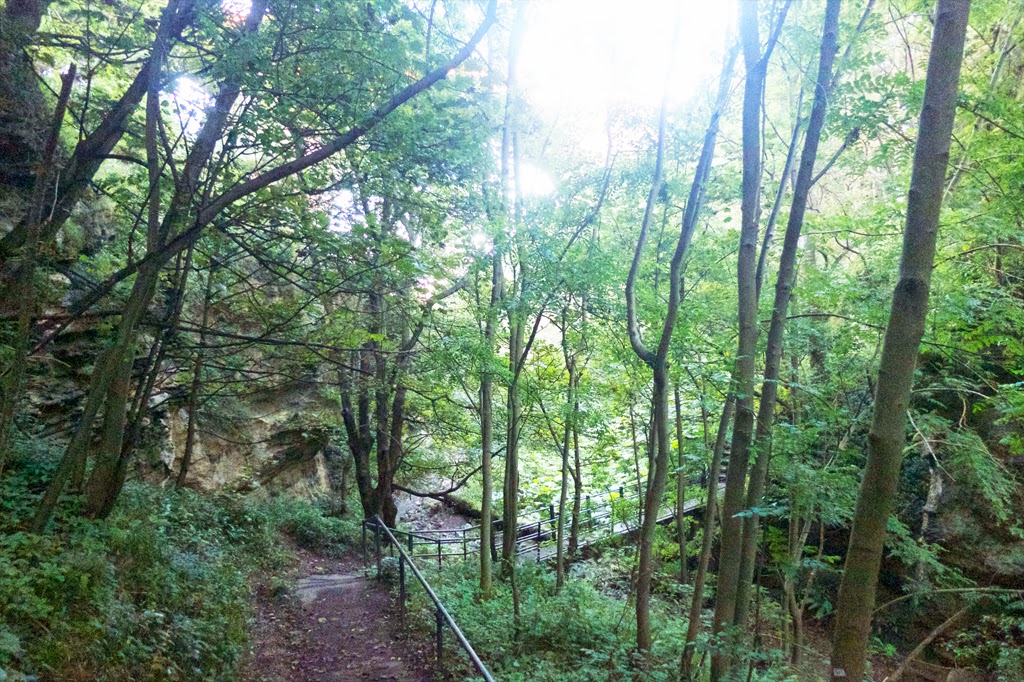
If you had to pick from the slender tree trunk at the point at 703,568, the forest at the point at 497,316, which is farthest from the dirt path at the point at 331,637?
the slender tree trunk at the point at 703,568

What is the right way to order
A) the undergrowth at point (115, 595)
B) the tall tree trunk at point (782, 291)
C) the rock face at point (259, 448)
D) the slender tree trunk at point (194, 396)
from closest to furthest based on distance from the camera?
the undergrowth at point (115, 595)
the tall tree trunk at point (782, 291)
the slender tree trunk at point (194, 396)
the rock face at point (259, 448)

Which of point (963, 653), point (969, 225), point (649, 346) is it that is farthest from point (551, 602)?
point (969, 225)

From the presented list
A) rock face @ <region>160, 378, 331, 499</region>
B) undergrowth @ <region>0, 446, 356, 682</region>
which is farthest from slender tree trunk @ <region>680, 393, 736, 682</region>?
rock face @ <region>160, 378, 331, 499</region>

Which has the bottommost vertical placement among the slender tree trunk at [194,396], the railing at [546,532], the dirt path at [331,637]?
the dirt path at [331,637]

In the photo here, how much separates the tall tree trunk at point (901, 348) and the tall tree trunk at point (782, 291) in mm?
1834

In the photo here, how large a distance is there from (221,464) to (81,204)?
6.29 metres

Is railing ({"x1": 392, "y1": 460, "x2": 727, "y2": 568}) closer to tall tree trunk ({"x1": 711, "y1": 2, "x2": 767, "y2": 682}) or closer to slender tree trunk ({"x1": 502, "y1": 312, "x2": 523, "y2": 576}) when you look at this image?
slender tree trunk ({"x1": 502, "y1": 312, "x2": 523, "y2": 576})

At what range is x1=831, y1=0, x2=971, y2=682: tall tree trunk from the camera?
267cm

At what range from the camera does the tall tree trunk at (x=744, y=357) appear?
4.76 meters

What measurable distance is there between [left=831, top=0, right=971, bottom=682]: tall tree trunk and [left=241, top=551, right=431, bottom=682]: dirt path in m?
5.15

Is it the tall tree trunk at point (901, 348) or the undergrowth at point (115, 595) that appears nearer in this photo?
the tall tree trunk at point (901, 348)

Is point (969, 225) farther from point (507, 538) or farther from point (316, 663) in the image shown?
point (316, 663)

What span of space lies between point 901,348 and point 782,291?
240 cm

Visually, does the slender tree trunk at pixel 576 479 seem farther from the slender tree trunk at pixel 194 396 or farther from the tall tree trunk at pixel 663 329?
the slender tree trunk at pixel 194 396
